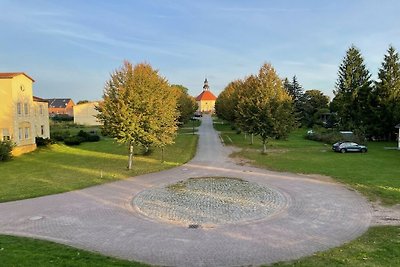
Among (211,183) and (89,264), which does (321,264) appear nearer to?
(89,264)

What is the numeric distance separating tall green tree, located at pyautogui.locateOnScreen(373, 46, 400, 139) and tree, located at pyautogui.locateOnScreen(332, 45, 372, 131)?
1958 millimetres

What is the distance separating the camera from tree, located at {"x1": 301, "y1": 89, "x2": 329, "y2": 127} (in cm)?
7831

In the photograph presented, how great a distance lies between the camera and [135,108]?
2539 cm

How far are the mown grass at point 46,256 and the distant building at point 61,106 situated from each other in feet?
417

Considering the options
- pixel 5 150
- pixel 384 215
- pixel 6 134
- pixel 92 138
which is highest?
pixel 6 134

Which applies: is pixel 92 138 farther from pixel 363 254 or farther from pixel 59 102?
pixel 59 102

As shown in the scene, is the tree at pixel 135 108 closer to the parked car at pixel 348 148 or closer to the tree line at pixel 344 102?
the tree line at pixel 344 102

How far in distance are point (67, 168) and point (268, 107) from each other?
18632 mm

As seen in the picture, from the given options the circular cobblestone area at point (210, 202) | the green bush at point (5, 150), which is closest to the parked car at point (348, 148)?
the circular cobblestone area at point (210, 202)

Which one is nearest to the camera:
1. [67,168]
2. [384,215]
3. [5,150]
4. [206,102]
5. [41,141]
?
[384,215]

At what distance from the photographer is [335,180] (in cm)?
2194

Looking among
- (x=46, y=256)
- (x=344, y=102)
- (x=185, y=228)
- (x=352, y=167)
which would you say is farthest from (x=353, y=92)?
(x=46, y=256)

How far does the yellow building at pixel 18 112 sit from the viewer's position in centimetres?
3553

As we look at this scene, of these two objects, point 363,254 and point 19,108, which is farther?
point 19,108
